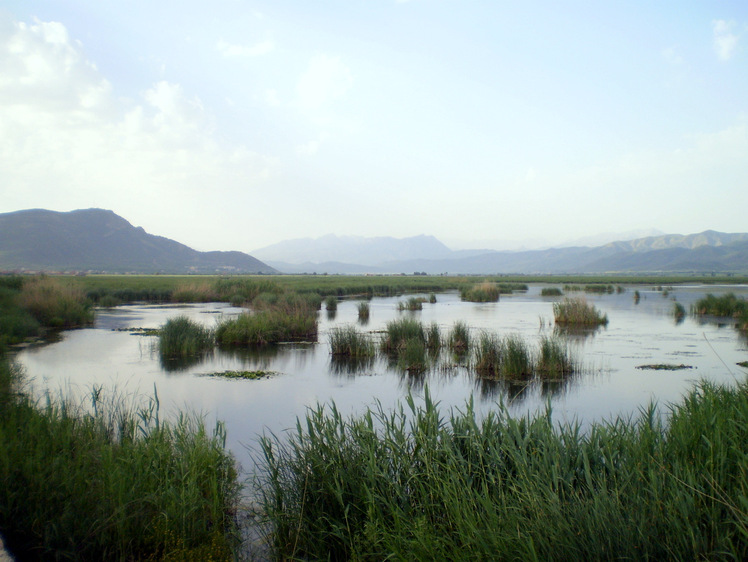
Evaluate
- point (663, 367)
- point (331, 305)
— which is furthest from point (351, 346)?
point (331, 305)

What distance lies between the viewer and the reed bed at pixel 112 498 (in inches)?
154

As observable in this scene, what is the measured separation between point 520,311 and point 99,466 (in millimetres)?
26776

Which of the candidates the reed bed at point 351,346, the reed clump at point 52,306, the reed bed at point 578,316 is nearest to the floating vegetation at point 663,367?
the reed bed at point 351,346

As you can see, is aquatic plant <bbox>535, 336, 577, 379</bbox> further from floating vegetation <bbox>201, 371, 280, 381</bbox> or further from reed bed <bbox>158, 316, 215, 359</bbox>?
reed bed <bbox>158, 316, 215, 359</bbox>

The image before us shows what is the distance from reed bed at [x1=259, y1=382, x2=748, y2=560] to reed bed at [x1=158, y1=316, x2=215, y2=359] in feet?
36.4

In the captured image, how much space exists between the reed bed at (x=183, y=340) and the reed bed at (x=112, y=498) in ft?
32.0

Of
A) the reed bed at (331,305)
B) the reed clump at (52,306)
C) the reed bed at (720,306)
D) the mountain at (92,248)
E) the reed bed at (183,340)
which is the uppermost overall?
the mountain at (92,248)

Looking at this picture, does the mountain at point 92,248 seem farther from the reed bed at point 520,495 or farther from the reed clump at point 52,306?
the reed bed at point 520,495

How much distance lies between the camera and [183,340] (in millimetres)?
15383

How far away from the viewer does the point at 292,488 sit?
4734 mm

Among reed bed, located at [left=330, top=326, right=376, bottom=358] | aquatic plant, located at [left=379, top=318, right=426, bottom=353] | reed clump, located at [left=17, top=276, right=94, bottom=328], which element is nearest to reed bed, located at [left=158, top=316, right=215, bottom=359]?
reed bed, located at [left=330, top=326, right=376, bottom=358]

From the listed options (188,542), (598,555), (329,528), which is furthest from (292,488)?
(598,555)

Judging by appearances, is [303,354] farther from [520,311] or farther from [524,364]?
[520,311]

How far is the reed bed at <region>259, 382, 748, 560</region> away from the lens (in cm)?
298
